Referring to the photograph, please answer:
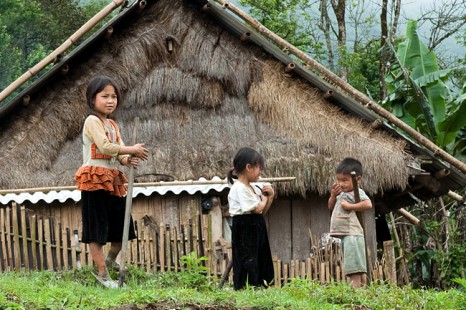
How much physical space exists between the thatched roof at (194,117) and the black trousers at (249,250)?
4169 mm

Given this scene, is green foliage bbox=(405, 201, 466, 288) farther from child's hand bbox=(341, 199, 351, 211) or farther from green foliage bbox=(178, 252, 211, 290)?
green foliage bbox=(178, 252, 211, 290)

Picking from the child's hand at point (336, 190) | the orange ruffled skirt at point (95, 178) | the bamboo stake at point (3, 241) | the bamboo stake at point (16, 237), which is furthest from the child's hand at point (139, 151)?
the bamboo stake at point (3, 241)

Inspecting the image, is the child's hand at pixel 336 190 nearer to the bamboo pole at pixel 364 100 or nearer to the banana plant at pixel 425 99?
the bamboo pole at pixel 364 100

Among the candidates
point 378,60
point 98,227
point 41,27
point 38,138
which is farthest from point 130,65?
point 41,27

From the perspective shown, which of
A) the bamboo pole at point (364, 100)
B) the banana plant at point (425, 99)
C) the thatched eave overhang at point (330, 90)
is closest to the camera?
the bamboo pole at point (364, 100)

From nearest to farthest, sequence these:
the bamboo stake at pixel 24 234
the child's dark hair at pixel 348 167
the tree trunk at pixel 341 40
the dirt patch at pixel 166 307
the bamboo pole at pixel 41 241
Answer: the dirt patch at pixel 166 307, the child's dark hair at pixel 348 167, the bamboo stake at pixel 24 234, the bamboo pole at pixel 41 241, the tree trunk at pixel 341 40

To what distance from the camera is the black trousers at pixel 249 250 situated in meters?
8.05

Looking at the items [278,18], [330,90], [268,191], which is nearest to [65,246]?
[268,191]

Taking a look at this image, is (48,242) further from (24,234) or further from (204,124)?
(204,124)

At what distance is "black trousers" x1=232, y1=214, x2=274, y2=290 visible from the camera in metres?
8.05

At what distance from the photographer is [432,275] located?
1734cm

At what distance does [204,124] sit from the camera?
12922mm

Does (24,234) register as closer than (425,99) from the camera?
Yes

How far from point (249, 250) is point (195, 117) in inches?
200
